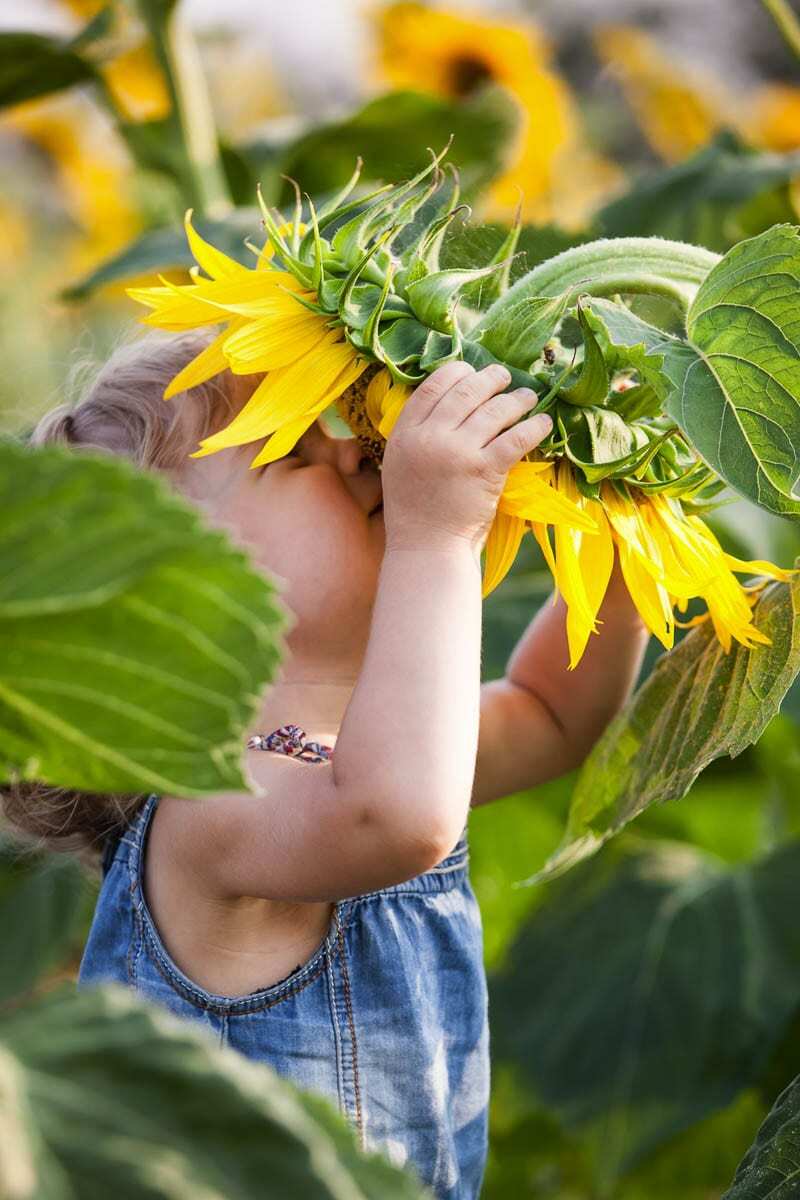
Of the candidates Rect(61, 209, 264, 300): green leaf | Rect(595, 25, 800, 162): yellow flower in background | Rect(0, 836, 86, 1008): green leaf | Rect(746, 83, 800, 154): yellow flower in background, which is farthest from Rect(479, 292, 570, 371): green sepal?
Rect(595, 25, 800, 162): yellow flower in background

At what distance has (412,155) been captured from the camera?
1600mm

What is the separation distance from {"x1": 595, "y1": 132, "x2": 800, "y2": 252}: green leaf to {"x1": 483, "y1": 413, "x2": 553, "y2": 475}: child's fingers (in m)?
0.81

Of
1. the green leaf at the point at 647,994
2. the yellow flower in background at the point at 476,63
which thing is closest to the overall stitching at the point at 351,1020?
the green leaf at the point at 647,994

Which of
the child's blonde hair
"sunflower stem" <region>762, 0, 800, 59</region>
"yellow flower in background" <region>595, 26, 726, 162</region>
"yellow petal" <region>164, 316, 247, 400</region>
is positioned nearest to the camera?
"yellow petal" <region>164, 316, 247, 400</region>

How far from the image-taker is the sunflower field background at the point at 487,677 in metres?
0.31

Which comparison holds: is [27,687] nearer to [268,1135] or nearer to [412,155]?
[268,1135]

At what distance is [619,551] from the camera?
67 centimetres

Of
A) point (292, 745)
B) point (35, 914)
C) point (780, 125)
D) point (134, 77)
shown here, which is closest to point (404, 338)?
point (292, 745)

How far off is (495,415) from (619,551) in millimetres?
81

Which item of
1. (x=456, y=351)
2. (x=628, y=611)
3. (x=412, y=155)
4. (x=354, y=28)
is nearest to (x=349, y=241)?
(x=456, y=351)

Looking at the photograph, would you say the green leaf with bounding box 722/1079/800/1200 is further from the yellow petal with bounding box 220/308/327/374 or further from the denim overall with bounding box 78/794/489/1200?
the yellow petal with bounding box 220/308/327/374

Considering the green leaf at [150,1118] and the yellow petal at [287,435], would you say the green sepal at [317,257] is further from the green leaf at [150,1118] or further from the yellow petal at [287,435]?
the green leaf at [150,1118]

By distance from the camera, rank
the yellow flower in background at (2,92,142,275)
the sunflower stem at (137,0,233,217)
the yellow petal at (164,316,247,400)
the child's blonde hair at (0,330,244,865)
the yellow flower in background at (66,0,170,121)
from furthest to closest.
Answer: the yellow flower in background at (2,92,142,275)
the yellow flower in background at (66,0,170,121)
the sunflower stem at (137,0,233,217)
the child's blonde hair at (0,330,244,865)
the yellow petal at (164,316,247,400)

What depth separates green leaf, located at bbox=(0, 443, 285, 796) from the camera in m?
0.34
